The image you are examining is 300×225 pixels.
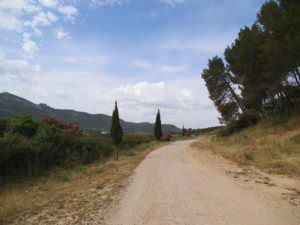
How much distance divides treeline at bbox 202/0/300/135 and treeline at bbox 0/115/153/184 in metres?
14.3

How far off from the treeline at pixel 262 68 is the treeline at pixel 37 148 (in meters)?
14.3

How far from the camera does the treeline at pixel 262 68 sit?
14234 mm

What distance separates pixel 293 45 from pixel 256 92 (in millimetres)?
6148

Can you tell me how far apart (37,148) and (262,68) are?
18.4 metres

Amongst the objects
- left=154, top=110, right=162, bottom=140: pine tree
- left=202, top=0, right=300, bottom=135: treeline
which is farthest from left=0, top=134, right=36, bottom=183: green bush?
left=154, top=110, right=162, bottom=140: pine tree

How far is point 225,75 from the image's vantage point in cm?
2470

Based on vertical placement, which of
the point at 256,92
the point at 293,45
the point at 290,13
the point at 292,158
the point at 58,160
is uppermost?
the point at 290,13

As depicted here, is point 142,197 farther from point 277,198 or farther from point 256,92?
point 256,92

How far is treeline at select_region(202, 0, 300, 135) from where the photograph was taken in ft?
46.7

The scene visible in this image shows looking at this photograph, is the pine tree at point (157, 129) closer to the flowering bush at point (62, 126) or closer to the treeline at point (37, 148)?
the treeline at point (37, 148)

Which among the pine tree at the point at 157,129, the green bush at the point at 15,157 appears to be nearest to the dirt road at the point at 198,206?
the green bush at the point at 15,157

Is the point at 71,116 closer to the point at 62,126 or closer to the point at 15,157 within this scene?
the point at 62,126

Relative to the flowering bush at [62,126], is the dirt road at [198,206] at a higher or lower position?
lower

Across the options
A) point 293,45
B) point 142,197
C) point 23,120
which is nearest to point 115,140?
point 23,120
